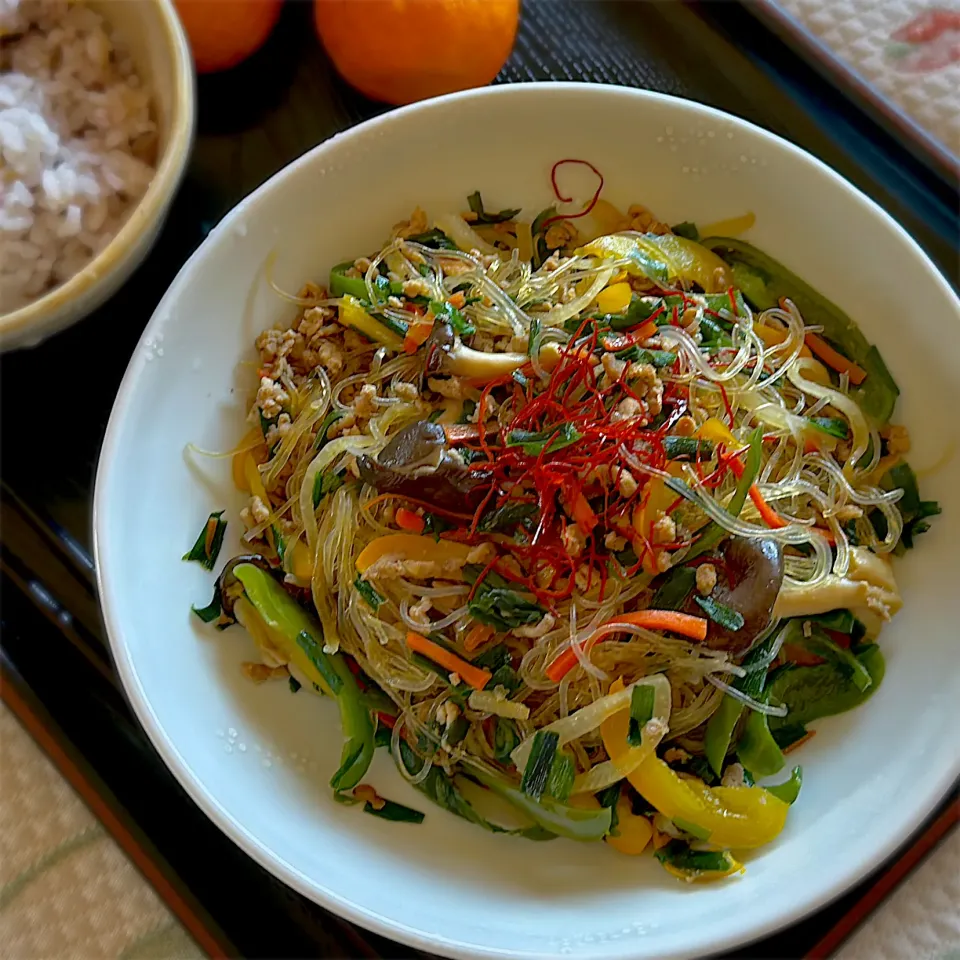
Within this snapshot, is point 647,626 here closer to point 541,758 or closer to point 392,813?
point 541,758

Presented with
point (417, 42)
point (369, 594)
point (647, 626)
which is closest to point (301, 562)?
Answer: point (369, 594)

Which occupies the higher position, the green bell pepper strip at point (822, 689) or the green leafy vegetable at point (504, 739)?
the green bell pepper strip at point (822, 689)

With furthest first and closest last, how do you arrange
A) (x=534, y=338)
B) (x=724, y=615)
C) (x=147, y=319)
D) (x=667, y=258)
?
(x=147, y=319) < (x=667, y=258) < (x=534, y=338) < (x=724, y=615)

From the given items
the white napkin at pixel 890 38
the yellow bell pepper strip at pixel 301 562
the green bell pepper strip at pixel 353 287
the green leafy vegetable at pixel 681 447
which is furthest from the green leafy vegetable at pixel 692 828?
the white napkin at pixel 890 38

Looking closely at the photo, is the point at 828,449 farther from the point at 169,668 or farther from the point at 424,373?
the point at 169,668

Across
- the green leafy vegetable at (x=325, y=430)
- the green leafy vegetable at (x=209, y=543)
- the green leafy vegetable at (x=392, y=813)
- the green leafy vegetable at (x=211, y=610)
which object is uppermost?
the green leafy vegetable at (x=325, y=430)

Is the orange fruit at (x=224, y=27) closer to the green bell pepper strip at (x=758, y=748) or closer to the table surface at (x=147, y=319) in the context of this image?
the table surface at (x=147, y=319)

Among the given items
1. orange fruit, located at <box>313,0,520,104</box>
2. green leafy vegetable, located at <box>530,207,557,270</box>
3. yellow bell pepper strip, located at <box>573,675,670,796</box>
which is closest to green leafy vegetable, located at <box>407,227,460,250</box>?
A: green leafy vegetable, located at <box>530,207,557,270</box>
